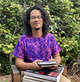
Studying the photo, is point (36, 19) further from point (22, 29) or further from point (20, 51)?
A: point (22, 29)

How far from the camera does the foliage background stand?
9.12 ft

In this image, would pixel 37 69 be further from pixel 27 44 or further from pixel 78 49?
pixel 78 49

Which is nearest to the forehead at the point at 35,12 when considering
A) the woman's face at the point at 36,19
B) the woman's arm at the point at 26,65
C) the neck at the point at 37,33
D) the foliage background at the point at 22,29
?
the woman's face at the point at 36,19

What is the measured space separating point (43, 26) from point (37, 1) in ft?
6.80

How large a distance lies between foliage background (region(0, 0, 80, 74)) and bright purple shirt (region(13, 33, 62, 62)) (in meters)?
0.84

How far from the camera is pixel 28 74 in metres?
1.26

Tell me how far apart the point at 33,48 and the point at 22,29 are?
1491mm

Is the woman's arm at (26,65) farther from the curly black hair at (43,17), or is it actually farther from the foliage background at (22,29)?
the foliage background at (22,29)

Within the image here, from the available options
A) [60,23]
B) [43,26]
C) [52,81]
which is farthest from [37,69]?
[60,23]

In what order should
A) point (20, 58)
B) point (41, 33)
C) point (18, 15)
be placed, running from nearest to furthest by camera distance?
point (20, 58), point (41, 33), point (18, 15)

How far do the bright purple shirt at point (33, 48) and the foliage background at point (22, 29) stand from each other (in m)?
0.84

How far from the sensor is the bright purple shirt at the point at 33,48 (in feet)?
5.23

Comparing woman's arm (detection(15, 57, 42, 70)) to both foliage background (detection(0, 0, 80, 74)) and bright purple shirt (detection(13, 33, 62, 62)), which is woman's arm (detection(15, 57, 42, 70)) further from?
foliage background (detection(0, 0, 80, 74))

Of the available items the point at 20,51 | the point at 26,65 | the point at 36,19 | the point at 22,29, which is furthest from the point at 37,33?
the point at 22,29
